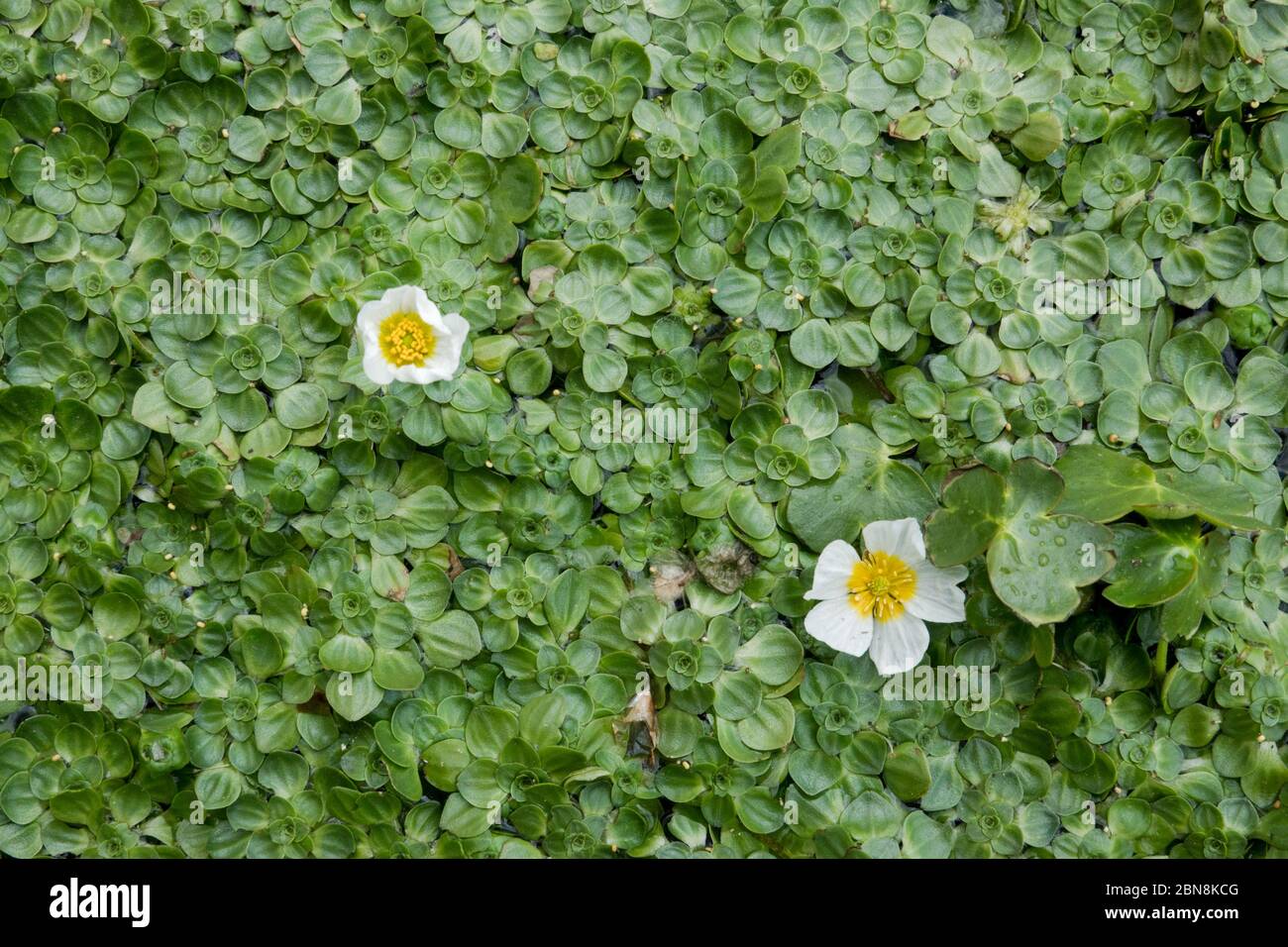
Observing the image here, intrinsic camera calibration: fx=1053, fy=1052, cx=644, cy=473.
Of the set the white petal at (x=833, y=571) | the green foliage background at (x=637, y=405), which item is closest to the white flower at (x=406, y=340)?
the green foliage background at (x=637, y=405)

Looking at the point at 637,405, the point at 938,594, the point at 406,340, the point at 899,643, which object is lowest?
the point at 899,643

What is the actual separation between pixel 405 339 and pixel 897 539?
1252 mm

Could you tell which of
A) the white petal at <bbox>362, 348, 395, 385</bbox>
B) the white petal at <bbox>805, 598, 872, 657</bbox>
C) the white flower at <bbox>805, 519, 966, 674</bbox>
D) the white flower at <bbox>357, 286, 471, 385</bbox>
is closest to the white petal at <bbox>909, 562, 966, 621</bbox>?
the white flower at <bbox>805, 519, 966, 674</bbox>

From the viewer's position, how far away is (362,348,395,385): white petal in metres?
2.43

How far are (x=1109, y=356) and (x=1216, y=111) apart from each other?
2.29 feet

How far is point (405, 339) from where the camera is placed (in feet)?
8.14

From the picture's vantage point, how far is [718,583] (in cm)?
255

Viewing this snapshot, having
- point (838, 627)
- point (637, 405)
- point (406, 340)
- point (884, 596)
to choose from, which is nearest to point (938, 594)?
point (884, 596)

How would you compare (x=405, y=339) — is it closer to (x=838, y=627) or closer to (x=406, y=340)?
(x=406, y=340)

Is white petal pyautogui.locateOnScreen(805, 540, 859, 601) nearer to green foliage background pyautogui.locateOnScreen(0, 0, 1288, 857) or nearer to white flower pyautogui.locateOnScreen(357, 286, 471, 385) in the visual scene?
green foliage background pyautogui.locateOnScreen(0, 0, 1288, 857)

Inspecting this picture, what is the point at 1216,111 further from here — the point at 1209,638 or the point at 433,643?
the point at 433,643

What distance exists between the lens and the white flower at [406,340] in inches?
95.9
